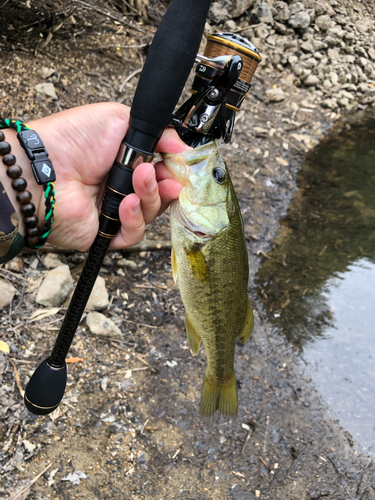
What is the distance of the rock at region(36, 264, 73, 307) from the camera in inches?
124

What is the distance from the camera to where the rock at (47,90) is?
4621 mm

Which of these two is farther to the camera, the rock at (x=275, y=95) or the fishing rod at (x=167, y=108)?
the rock at (x=275, y=95)

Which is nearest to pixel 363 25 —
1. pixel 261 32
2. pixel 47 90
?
pixel 261 32

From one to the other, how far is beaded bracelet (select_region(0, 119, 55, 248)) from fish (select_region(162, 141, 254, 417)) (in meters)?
0.54

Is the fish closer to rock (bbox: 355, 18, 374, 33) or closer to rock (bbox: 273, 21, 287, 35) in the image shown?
rock (bbox: 273, 21, 287, 35)

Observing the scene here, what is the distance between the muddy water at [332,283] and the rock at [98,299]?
6.47 ft

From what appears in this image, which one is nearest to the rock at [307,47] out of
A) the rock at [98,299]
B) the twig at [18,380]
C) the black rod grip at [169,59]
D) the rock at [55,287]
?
the rock at [98,299]

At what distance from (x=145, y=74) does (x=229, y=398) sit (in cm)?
197

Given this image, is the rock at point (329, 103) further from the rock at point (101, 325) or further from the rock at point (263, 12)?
the rock at point (101, 325)

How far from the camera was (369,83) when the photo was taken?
375 inches

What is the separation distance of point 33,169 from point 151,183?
0.49m

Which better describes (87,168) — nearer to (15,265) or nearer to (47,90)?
(15,265)

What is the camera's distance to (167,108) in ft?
4.81

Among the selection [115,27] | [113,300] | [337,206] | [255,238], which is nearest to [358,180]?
[337,206]
